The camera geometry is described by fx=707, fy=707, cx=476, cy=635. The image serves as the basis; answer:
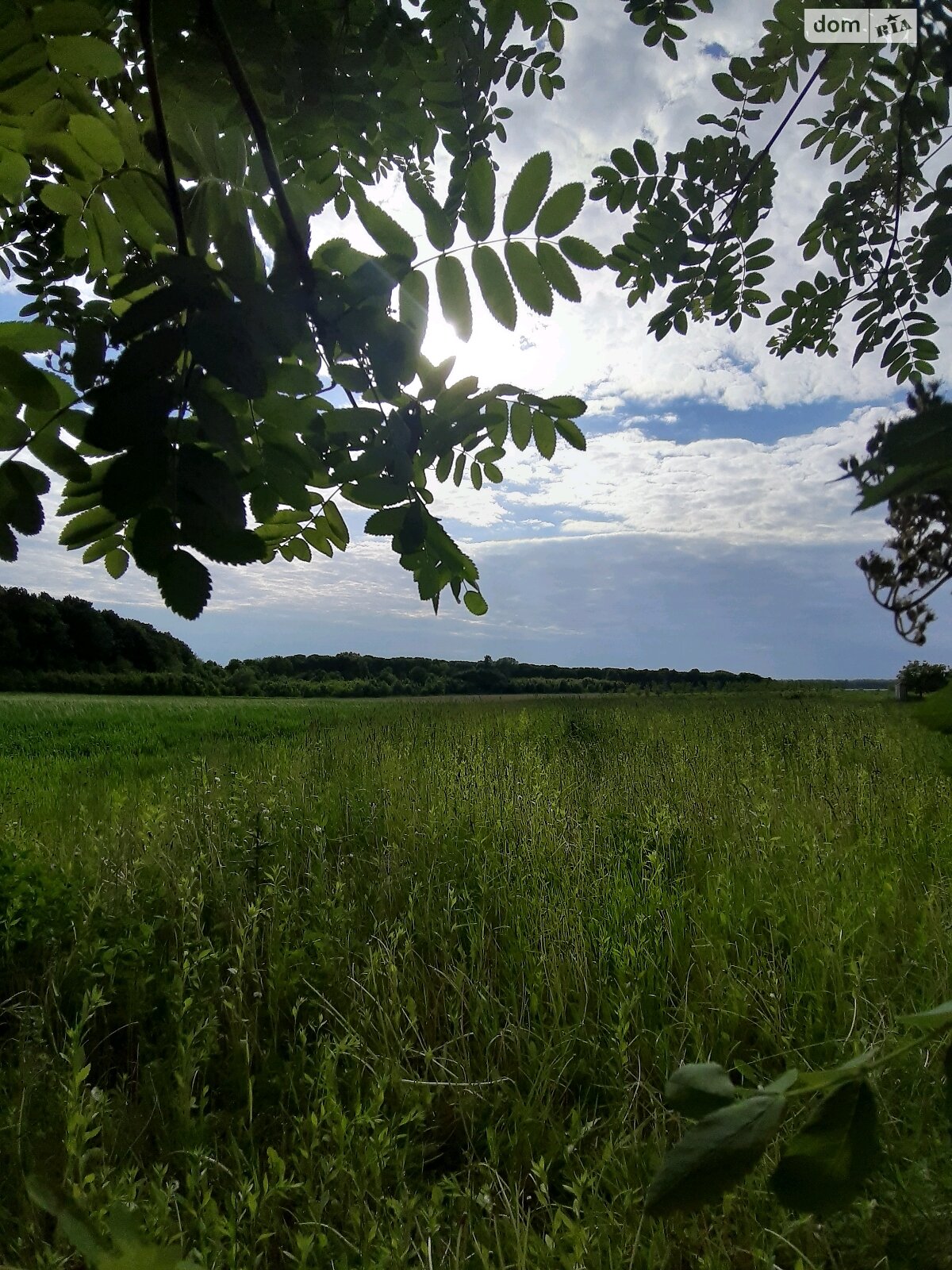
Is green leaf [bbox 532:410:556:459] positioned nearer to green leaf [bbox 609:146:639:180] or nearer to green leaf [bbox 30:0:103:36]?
green leaf [bbox 30:0:103:36]

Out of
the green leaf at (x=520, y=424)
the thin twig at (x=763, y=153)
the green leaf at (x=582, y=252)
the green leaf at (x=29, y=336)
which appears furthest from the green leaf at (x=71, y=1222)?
the thin twig at (x=763, y=153)

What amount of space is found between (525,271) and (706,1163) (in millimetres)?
1087

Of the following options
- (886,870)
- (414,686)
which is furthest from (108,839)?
(414,686)

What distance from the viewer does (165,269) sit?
747 mm

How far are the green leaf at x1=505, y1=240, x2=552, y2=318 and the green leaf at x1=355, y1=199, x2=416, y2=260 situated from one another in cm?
16

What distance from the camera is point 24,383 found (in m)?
0.85

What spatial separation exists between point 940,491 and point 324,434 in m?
0.81

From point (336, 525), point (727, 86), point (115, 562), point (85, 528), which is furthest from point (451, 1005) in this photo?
point (727, 86)

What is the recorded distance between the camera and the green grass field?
1470mm

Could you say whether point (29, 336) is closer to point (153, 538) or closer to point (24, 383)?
point (24, 383)

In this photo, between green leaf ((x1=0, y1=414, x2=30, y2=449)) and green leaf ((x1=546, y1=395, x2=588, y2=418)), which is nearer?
green leaf ((x1=0, y1=414, x2=30, y2=449))

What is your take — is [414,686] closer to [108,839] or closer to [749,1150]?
[108,839]

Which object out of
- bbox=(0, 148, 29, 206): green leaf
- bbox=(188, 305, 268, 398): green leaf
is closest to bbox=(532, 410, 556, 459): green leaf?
bbox=(188, 305, 268, 398): green leaf

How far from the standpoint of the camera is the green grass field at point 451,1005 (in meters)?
1.47
